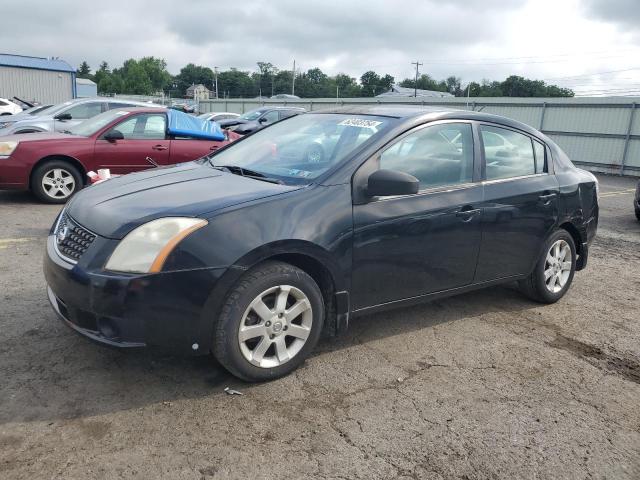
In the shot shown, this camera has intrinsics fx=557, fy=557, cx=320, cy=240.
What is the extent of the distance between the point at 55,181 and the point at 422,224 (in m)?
6.31

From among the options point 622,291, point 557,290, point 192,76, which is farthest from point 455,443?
point 192,76

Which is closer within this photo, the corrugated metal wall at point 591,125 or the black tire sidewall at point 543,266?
the black tire sidewall at point 543,266

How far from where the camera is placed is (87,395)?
3.00 metres

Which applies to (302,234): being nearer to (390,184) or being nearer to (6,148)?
(390,184)

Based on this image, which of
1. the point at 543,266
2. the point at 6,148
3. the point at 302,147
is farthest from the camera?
the point at 6,148

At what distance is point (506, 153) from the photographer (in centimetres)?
444

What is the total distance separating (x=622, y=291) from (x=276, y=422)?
13.5 feet

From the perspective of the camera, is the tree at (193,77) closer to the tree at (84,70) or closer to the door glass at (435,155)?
the tree at (84,70)

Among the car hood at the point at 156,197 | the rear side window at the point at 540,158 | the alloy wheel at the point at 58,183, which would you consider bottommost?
the alloy wheel at the point at 58,183

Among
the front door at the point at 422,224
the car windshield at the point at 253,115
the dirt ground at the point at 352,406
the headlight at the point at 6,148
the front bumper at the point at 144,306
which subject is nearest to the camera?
the dirt ground at the point at 352,406

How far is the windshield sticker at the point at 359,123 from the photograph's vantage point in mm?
3850

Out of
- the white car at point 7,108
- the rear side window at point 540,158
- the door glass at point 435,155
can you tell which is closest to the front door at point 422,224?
the door glass at point 435,155

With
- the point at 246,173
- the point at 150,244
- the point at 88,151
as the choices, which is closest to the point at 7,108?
the point at 88,151

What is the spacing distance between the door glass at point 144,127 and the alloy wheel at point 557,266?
605cm
